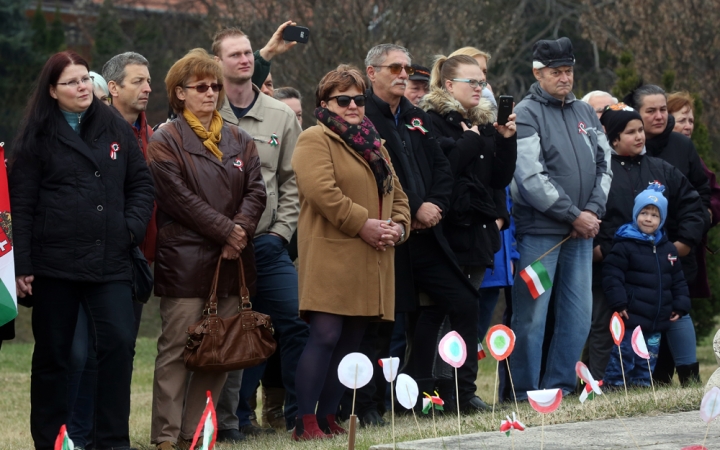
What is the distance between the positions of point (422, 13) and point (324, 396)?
44.0 feet

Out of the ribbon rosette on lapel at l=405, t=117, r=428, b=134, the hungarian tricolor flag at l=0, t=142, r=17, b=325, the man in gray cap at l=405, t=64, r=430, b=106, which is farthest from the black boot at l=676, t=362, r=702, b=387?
the hungarian tricolor flag at l=0, t=142, r=17, b=325

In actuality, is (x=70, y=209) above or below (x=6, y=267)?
above

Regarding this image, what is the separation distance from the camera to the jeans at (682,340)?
8.71 m

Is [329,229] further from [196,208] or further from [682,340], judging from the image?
[682,340]

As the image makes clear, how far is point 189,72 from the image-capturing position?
21.5 ft

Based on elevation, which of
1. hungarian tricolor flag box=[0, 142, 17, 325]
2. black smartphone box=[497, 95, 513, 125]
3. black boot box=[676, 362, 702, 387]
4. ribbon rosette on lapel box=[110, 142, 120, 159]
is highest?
black smartphone box=[497, 95, 513, 125]

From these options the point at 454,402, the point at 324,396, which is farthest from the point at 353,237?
the point at 454,402

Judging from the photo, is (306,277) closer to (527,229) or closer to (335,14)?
(527,229)

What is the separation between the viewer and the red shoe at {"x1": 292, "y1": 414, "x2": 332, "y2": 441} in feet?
20.2

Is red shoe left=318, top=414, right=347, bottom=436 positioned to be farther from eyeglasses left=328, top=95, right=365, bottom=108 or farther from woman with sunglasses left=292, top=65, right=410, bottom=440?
eyeglasses left=328, top=95, right=365, bottom=108

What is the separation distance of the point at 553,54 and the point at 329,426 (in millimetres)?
3220

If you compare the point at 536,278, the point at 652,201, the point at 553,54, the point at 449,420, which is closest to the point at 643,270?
the point at 652,201

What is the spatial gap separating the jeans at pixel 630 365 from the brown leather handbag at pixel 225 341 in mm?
3284

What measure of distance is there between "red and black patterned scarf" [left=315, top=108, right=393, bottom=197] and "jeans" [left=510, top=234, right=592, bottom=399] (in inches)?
72.0
